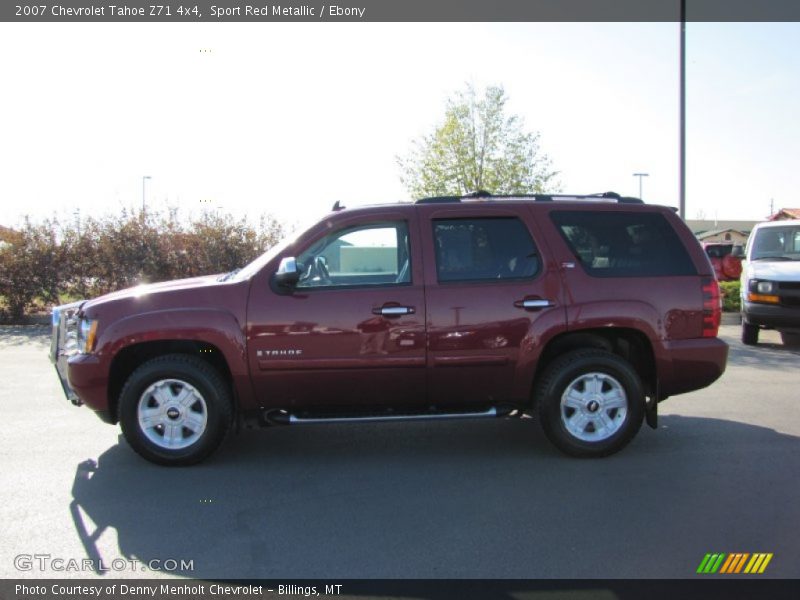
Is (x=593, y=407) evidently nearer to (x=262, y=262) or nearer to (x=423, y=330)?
(x=423, y=330)

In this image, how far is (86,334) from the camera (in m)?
5.15

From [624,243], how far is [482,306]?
1288mm

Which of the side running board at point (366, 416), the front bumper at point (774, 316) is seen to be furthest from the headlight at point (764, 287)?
the side running board at point (366, 416)

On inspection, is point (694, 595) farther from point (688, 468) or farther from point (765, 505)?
point (688, 468)

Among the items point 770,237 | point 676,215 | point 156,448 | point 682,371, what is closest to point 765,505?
point 682,371

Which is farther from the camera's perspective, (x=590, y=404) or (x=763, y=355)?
(x=763, y=355)

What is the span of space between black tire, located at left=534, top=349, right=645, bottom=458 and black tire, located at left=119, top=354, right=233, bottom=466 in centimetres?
237

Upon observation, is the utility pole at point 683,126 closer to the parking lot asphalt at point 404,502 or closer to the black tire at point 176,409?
the parking lot asphalt at point 404,502

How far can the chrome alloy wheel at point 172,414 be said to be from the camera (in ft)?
16.7

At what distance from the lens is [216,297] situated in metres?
5.08

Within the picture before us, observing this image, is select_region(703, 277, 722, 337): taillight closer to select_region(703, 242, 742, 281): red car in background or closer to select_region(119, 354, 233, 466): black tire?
select_region(119, 354, 233, 466): black tire

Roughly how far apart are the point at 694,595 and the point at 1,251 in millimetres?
15088

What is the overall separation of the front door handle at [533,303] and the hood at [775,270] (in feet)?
22.6

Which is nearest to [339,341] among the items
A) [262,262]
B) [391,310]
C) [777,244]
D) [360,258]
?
[391,310]
